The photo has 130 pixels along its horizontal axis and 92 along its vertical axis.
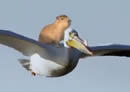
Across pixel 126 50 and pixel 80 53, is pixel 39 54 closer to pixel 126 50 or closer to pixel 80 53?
pixel 80 53

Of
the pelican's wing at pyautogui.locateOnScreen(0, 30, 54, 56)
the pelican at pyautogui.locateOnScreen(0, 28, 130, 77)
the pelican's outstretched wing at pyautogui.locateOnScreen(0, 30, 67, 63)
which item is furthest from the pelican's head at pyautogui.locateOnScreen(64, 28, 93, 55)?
the pelican's wing at pyautogui.locateOnScreen(0, 30, 54, 56)

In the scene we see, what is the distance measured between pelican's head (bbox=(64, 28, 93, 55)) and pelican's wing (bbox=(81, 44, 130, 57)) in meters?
0.81

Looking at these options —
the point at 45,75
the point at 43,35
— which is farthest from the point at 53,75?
the point at 43,35

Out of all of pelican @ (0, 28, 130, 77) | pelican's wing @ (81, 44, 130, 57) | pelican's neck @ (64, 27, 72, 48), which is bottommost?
pelican's wing @ (81, 44, 130, 57)

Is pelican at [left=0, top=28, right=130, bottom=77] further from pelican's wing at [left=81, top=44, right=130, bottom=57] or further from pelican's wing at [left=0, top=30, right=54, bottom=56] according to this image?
pelican's wing at [left=81, top=44, right=130, bottom=57]

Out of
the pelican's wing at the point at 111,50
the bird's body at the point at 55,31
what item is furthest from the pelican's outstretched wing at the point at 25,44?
the pelican's wing at the point at 111,50

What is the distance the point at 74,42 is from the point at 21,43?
670 mm

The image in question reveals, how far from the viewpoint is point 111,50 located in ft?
26.9

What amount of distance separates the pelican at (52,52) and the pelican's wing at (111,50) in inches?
29.8

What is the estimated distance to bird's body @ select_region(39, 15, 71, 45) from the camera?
671 centimetres

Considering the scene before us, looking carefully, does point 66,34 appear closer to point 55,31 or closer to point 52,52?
point 55,31

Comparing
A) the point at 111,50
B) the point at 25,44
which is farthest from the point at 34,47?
the point at 111,50

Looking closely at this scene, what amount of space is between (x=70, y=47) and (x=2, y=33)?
86 centimetres

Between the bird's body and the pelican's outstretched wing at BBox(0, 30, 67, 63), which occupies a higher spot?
the bird's body
